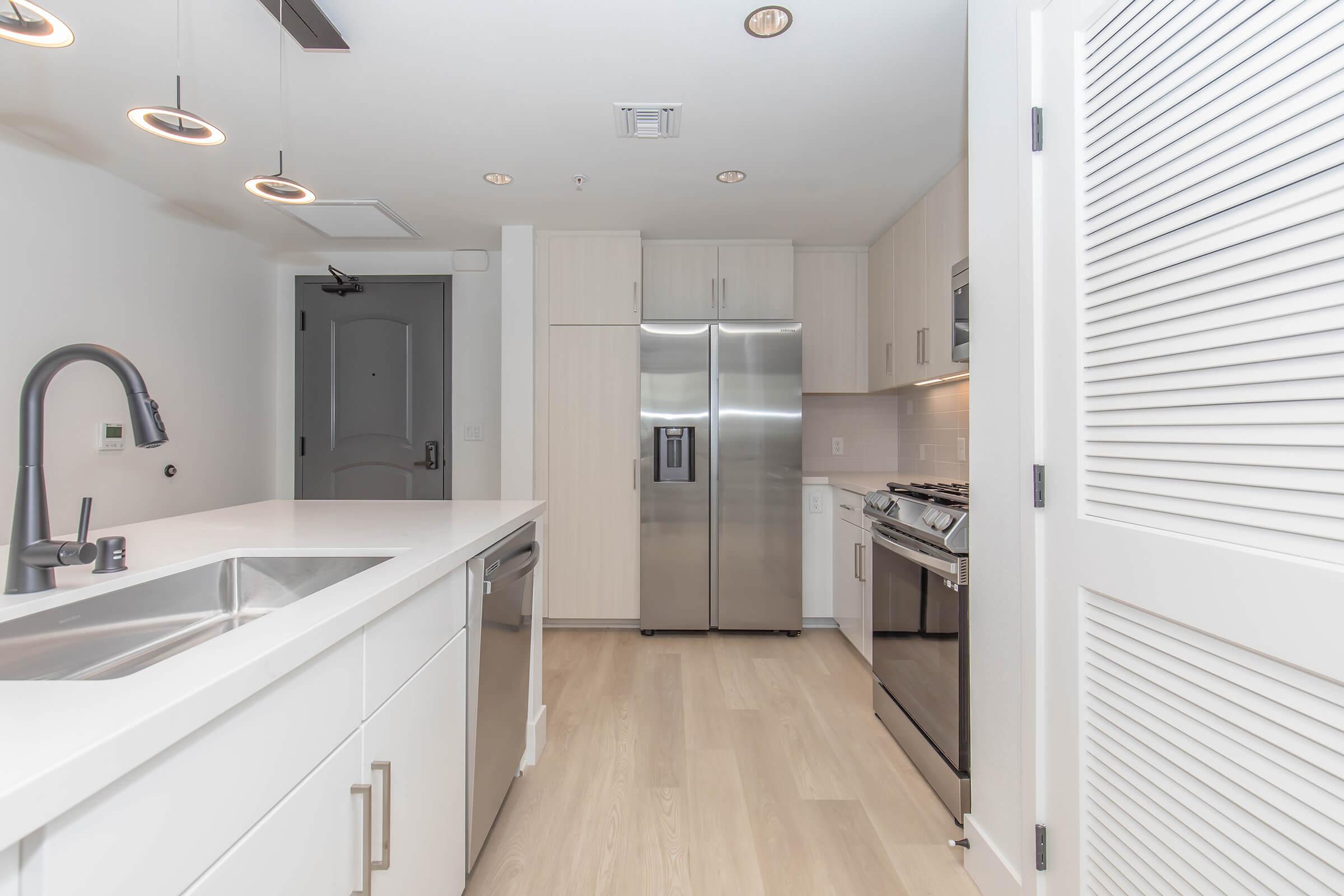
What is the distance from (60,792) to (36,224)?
3.45 metres

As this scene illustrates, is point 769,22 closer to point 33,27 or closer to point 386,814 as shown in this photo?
point 33,27

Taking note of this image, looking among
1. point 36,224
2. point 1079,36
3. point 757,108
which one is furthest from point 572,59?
point 36,224

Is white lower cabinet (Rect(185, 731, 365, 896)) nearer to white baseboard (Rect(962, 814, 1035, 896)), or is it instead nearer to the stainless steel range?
white baseboard (Rect(962, 814, 1035, 896))

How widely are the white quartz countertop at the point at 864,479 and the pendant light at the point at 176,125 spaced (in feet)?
8.70

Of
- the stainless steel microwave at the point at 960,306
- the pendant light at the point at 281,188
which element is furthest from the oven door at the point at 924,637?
the pendant light at the point at 281,188

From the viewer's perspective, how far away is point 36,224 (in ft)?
8.88

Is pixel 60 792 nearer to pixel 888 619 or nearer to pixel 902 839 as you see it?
pixel 902 839

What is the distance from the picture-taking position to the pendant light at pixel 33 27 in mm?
1170

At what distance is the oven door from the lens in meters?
1.83

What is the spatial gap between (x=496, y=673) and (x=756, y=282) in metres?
2.83

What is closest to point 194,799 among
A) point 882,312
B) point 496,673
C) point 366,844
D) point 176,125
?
point 366,844

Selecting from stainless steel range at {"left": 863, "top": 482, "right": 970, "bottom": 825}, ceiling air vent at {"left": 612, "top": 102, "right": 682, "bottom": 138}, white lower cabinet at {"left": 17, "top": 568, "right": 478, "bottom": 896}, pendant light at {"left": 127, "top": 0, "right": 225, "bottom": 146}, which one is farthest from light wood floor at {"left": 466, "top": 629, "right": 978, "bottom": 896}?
ceiling air vent at {"left": 612, "top": 102, "right": 682, "bottom": 138}

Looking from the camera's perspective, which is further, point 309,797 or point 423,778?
point 423,778

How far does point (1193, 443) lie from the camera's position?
0.98 meters
